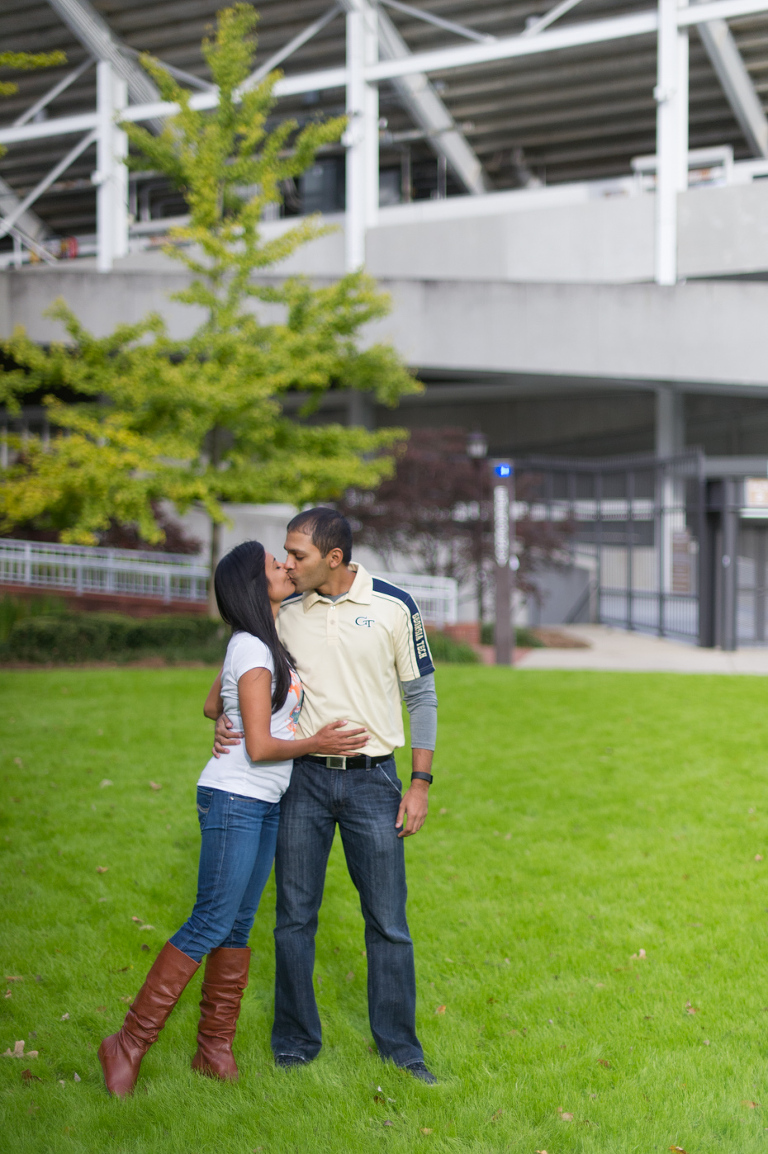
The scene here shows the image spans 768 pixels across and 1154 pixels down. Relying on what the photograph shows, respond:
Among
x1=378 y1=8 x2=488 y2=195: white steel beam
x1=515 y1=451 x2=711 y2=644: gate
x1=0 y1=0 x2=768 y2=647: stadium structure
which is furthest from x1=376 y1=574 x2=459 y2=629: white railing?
x1=378 y1=8 x2=488 y2=195: white steel beam

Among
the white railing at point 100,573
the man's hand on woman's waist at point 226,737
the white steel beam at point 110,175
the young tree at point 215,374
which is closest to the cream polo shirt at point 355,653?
the man's hand on woman's waist at point 226,737

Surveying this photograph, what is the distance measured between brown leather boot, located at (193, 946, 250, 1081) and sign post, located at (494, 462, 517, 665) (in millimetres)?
11424

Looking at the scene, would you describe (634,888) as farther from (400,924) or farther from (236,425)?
(236,425)

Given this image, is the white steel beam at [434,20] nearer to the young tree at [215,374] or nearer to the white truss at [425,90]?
the white truss at [425,90]

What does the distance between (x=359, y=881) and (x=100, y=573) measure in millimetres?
16077

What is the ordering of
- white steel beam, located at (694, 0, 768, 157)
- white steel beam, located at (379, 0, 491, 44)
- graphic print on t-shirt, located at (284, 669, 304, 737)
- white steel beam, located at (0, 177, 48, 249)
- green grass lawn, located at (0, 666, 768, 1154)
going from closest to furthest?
green grass lawn, located at (0, 666, 768, 1154)
graphic print on t-shirt, located at (284, 669, 304, 737)
white steel beam, located at (694, 0, 768, 157)
white steel beam, located at (379, 0, 491, 44)
white steel beam, located at (0, 177, 48, 249)

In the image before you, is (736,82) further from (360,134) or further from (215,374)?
(215,374)

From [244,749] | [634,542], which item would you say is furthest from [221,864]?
[634,542]

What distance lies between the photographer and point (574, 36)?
2334 centimetres

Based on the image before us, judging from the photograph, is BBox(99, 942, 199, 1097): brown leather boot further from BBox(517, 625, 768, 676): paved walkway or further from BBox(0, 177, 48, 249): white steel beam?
BBox(0, 177, 48, 249): white steel beam

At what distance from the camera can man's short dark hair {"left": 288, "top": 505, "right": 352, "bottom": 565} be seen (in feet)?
10.2

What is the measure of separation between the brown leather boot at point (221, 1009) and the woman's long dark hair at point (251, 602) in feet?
3.01

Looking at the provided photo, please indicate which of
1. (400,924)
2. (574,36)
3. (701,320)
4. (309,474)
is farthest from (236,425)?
(574,36)

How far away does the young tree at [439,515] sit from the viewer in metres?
17.7
